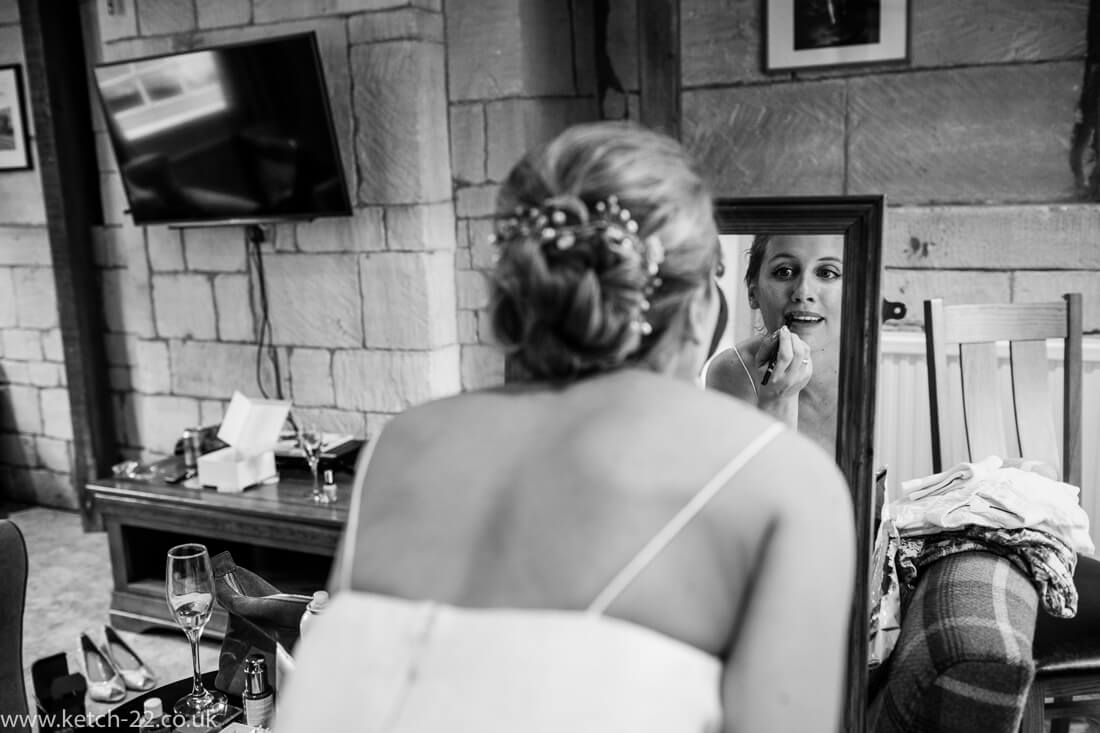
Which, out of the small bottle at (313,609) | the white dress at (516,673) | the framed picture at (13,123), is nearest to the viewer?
the white dress at (516,673)

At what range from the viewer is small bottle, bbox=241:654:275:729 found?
1.46m

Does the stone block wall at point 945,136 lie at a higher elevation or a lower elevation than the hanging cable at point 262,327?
higher

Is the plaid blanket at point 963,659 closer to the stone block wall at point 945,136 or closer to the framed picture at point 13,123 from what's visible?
the stone block wall at point 945,136

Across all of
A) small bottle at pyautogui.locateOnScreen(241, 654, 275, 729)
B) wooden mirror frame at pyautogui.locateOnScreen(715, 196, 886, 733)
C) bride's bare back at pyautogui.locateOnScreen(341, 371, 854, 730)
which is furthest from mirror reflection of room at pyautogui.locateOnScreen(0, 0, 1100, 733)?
bride's bare back at pyautogui.locateOnScreen(341, 371, 854, 730)

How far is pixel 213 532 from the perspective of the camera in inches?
115

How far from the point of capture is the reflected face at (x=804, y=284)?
61.6 inches

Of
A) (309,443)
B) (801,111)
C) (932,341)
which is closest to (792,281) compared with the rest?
(932,341)

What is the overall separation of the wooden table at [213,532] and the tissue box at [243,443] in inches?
Answer: 1.5

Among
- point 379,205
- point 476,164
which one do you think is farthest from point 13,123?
point 476,164

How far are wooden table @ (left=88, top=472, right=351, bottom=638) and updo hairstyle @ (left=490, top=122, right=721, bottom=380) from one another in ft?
5.97

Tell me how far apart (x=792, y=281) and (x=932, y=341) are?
0.73 metres

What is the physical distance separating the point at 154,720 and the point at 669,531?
41.7 inches

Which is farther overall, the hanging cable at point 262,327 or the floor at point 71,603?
the hanging cable at point 262,327

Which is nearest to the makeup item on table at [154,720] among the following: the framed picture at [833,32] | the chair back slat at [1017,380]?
the chair back slat at [1017,380]
